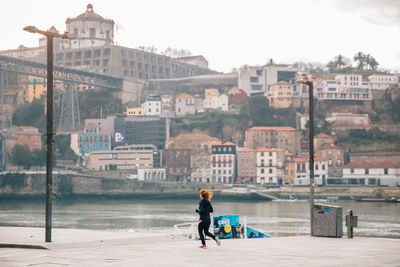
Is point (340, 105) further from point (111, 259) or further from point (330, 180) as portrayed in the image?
point (111, 259)

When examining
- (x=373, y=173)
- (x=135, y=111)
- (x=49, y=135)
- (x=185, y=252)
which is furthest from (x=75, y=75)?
(x=185, y=252)

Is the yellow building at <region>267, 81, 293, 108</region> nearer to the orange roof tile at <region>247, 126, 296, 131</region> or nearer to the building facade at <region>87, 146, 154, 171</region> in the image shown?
the orange roof tile at <region>247, 126, 296, 131</region>

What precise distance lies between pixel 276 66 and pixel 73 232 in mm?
137492

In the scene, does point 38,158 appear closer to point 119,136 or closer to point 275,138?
point 119,136

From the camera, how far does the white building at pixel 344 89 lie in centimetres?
14225

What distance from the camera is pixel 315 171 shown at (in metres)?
122

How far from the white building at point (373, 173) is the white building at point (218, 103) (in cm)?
3269

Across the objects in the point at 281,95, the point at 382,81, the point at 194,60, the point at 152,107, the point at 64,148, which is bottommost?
the point at 64,148

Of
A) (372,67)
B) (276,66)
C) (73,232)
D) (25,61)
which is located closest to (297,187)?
(276,66)

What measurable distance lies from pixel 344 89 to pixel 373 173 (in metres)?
29.6

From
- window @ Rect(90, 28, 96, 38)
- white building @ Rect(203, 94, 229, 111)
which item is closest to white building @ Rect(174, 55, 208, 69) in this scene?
window @ Rect(90, 28, 96, 38)

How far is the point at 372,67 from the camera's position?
172 m

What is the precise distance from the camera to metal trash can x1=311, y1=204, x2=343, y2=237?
16625 millimetres

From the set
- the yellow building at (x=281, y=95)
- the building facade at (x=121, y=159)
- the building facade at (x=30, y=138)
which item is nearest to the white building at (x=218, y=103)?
the yellow building at (x=281, y=95)
